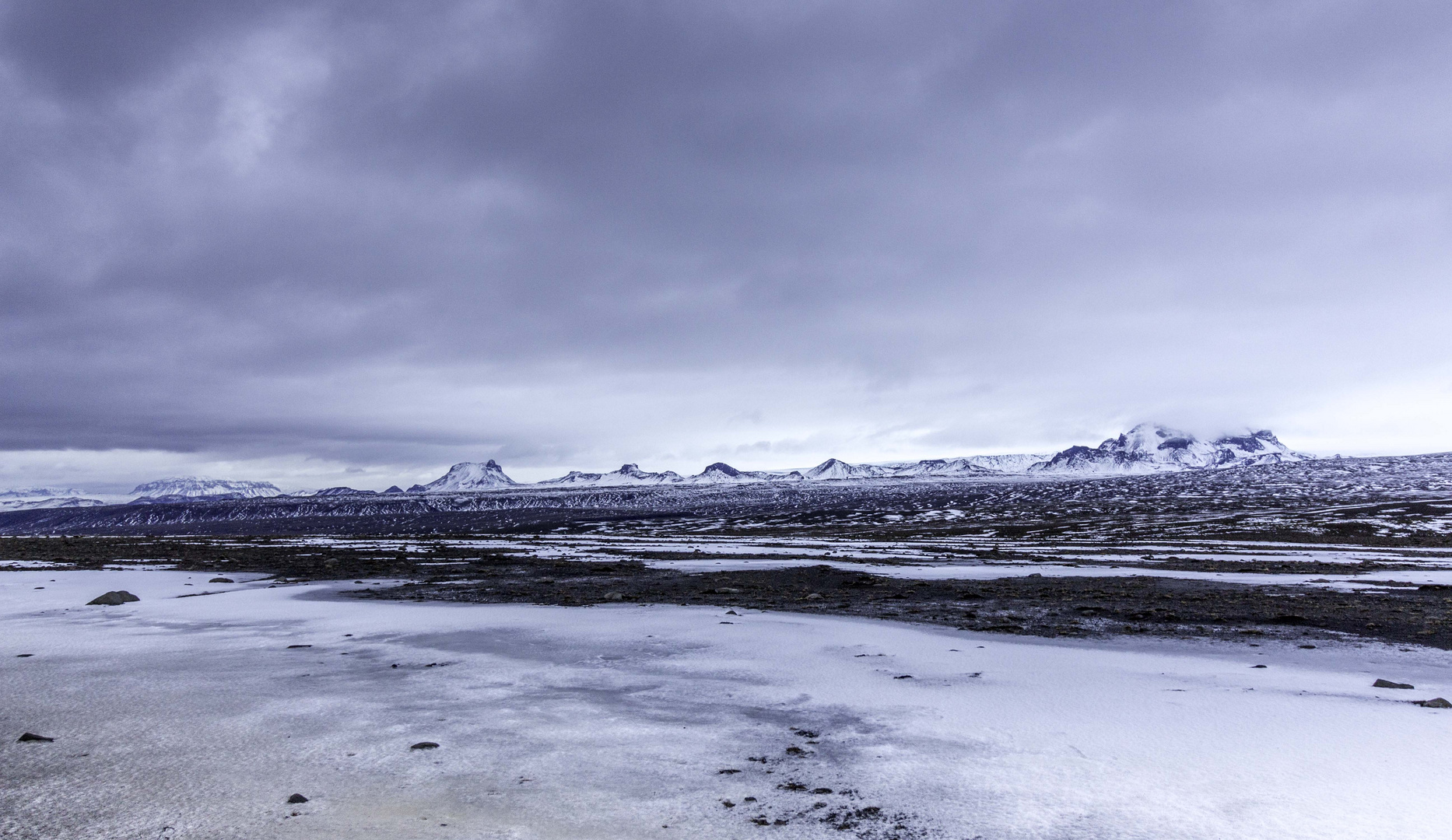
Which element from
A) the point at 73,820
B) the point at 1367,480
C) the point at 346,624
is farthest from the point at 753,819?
the point at 1367,480

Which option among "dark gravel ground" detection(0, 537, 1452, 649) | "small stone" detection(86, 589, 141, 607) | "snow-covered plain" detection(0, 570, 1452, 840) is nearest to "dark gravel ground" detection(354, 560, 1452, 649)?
"dark gravel ground" detection(0, 537, 1452, 649)

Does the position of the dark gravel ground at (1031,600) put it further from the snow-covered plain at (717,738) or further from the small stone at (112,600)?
the small stone at (112,600)

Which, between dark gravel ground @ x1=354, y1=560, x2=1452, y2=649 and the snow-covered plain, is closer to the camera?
the snow-covered plain

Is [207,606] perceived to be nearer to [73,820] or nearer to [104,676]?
[104,676]

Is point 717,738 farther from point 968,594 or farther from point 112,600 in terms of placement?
point 112,600

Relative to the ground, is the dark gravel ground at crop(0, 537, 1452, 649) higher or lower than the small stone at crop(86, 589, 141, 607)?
lower

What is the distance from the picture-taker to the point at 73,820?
18.1 ft

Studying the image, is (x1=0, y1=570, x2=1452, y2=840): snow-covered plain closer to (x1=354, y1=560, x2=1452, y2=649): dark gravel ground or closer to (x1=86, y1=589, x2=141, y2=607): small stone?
(x1=354, y1=560, x2=1452, y2=649): dark gravel ground

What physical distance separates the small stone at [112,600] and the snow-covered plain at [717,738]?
654cm

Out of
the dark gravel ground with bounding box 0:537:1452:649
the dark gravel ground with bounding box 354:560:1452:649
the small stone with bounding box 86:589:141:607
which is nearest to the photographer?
the dark gravel ground with bounding box 354:560:1452:649

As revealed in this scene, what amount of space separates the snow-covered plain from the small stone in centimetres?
654

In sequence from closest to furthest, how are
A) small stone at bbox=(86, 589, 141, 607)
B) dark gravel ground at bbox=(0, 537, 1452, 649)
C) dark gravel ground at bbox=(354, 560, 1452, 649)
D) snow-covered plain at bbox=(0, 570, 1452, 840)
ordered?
1. snow-covered plain at bbox=(0, 570, 1452, 840)
2. dark gravel ground at bbox=(354, 560, 1452, 649)
3. dark gravel ground at bbox=(0, 537, 1452, 649)
4. small stone at bbox=(86, 589, 141, 607)

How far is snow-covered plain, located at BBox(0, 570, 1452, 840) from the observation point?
18.2 ft

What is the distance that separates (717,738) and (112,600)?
20.8 metres
